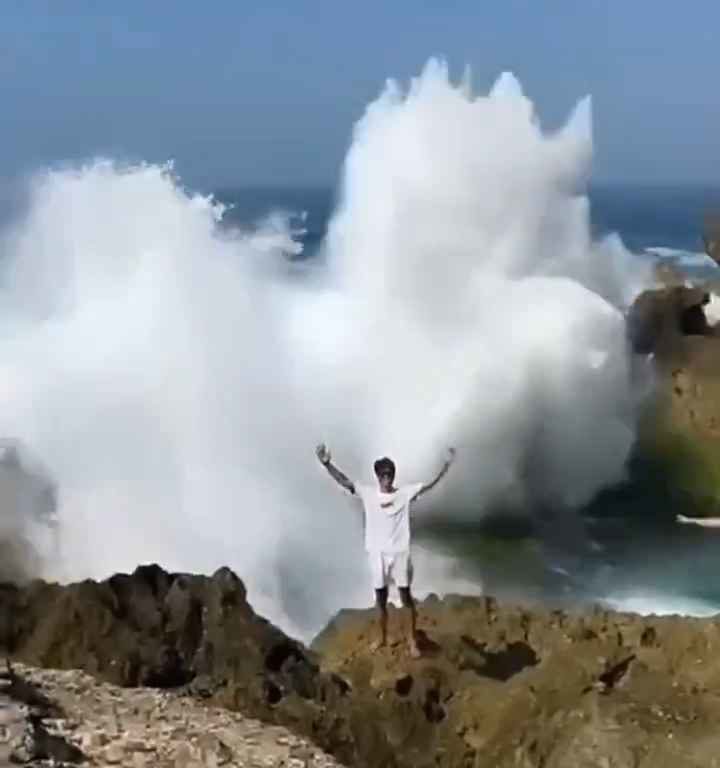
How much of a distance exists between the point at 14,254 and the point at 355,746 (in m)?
34.5

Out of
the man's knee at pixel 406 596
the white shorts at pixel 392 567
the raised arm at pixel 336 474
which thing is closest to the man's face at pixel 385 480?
the raised arm at pixel 336 474

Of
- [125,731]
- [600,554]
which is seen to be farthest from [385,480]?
[600,554]

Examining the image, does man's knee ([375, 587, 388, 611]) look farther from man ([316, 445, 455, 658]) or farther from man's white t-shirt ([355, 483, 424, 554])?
man's white t-shirt ([355, 483, 424, 554])

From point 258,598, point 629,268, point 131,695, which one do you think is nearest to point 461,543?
point 258,598

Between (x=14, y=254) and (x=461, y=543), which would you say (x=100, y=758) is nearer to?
(x=461, y=543)

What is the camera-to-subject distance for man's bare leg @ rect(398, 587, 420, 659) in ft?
30.6

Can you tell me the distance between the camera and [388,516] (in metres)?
9.01

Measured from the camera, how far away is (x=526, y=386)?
99.8 ft

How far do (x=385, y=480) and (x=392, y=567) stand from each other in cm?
56

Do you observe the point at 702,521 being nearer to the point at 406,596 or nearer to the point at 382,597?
the point at 382,597

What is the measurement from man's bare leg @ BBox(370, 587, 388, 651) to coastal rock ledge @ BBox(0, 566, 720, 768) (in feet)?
0.39

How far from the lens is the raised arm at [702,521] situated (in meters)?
24.2

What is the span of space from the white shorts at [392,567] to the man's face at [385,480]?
15.3 inches

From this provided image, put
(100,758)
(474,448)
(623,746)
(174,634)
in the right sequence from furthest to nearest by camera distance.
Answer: (474,448)
(174,634)
(623,746)
(100,758)
